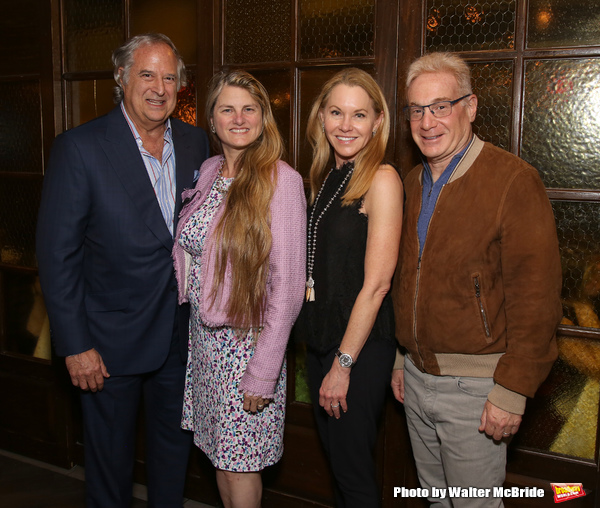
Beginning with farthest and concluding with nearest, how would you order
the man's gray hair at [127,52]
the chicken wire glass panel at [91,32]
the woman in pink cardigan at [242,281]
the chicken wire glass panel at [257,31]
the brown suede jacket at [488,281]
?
1. the chicken wire glass panel at [91,32]
2. the chicken wire glass panel at [257,31]
3. the man's gray hair at [127,52]
4. the woman in pink cardigan at [242,281]
5. the brown suede jacket at [488,281]

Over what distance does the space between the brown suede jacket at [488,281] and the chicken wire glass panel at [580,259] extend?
491 millimetres

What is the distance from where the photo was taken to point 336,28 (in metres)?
2.22

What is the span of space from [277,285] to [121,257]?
63 cm

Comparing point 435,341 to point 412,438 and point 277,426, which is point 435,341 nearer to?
point 412,438

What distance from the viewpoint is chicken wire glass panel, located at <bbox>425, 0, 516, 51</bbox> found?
6.45ft

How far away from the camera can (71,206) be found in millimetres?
1914

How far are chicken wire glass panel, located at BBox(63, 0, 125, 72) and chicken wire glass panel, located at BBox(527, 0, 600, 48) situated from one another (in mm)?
1828

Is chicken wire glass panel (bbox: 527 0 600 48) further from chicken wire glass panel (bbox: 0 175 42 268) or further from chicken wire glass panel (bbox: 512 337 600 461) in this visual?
chicken wire glass panel (bbox: 0 175 42 268)

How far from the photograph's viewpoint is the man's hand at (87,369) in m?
1.99

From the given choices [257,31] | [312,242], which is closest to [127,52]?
[257,31]

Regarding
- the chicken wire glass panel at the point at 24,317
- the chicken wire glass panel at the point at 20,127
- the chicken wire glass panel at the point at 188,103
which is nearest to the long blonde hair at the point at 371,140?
the chicken wire glass panel at the point at 188,103

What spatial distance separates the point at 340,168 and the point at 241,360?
2.37 ft

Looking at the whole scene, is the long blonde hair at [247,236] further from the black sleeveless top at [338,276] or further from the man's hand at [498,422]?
the man's hand at [498,422]

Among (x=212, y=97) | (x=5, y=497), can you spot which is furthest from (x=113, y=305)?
(x=5, y=497)
